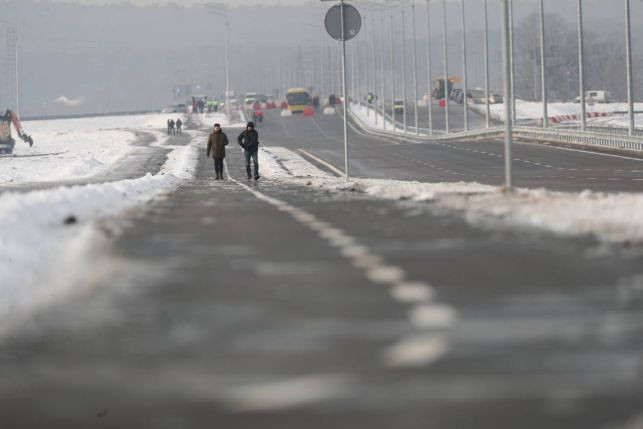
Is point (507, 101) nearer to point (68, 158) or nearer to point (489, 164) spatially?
point (489, 164)

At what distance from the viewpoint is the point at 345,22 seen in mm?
46188

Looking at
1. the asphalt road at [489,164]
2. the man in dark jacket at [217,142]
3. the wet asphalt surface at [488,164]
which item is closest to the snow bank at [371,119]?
the wet asphalt surface at [488,164]

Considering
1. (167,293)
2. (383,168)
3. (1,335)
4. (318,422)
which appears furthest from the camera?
(383,168)

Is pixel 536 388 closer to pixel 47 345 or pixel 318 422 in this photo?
pixel 318 422

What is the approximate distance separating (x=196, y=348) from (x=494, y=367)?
1.61 m

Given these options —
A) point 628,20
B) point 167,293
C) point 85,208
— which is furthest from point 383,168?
point 167,293

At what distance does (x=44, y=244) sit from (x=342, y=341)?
8.49m

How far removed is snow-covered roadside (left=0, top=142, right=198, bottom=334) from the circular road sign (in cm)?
1925

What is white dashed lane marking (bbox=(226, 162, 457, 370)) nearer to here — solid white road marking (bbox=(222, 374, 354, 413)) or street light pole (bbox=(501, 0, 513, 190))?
solid white road marking (bbox=(222, 374, 354, 413))

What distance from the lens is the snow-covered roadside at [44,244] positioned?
435 inches

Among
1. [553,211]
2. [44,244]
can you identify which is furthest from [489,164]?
[44,244]

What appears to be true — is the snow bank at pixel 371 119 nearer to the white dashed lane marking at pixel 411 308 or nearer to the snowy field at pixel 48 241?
the snowy field at pixel 48 241

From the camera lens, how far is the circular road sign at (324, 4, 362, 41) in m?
45.7

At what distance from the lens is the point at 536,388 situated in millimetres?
6402
